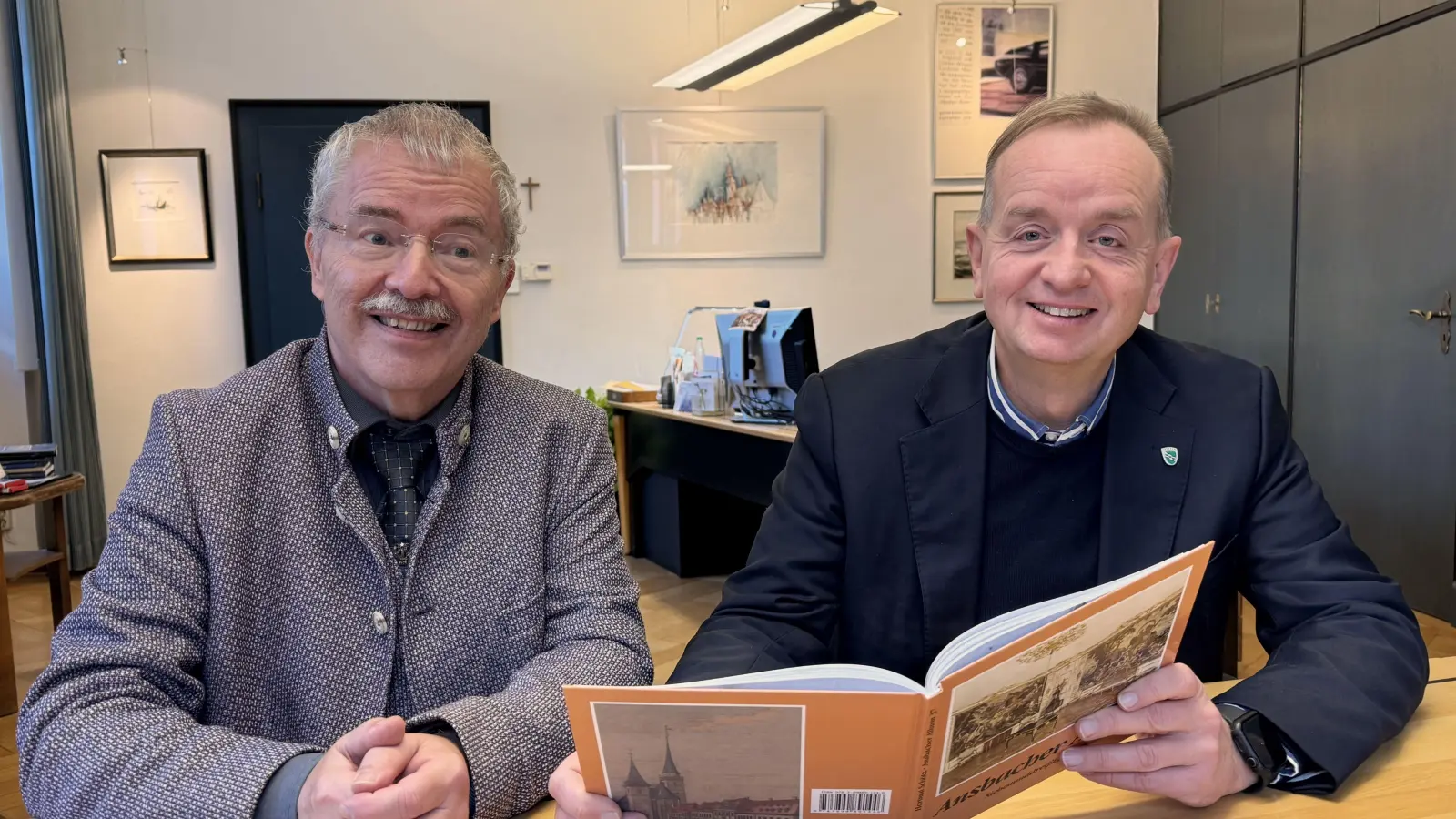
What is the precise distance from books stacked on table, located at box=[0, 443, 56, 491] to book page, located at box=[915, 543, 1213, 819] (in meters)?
3.29

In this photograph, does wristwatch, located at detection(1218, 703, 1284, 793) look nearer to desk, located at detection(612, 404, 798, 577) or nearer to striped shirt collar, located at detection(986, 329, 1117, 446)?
striped shirt collar, located at detection(986, 329, 1117, 446)

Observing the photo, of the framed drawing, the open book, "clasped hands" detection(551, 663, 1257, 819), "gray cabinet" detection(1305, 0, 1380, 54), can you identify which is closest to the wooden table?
"clasped hands" detection(551, 663, 1257, 819)

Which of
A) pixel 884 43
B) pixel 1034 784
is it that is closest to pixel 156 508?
pixel 1034 784

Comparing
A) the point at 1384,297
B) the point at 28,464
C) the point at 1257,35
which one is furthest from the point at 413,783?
the point at 1257,35

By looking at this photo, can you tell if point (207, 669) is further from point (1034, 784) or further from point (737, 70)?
point (737, 70)

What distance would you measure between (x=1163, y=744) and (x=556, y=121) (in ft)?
16.9

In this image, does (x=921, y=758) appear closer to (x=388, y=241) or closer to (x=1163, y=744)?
(x=1163, y=744)

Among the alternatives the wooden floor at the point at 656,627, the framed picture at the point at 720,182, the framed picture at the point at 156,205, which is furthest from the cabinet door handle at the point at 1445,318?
the framed picture at the point at 156,205

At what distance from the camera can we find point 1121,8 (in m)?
5.94

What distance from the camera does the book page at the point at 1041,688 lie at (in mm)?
755

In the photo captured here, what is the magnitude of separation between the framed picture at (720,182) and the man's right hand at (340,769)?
4.87 m

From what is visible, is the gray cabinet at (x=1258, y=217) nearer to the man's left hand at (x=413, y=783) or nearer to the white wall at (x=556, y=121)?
the white wall at (x=556, y=121)

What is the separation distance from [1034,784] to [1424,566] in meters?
3.91

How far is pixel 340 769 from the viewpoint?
0.89 meters
